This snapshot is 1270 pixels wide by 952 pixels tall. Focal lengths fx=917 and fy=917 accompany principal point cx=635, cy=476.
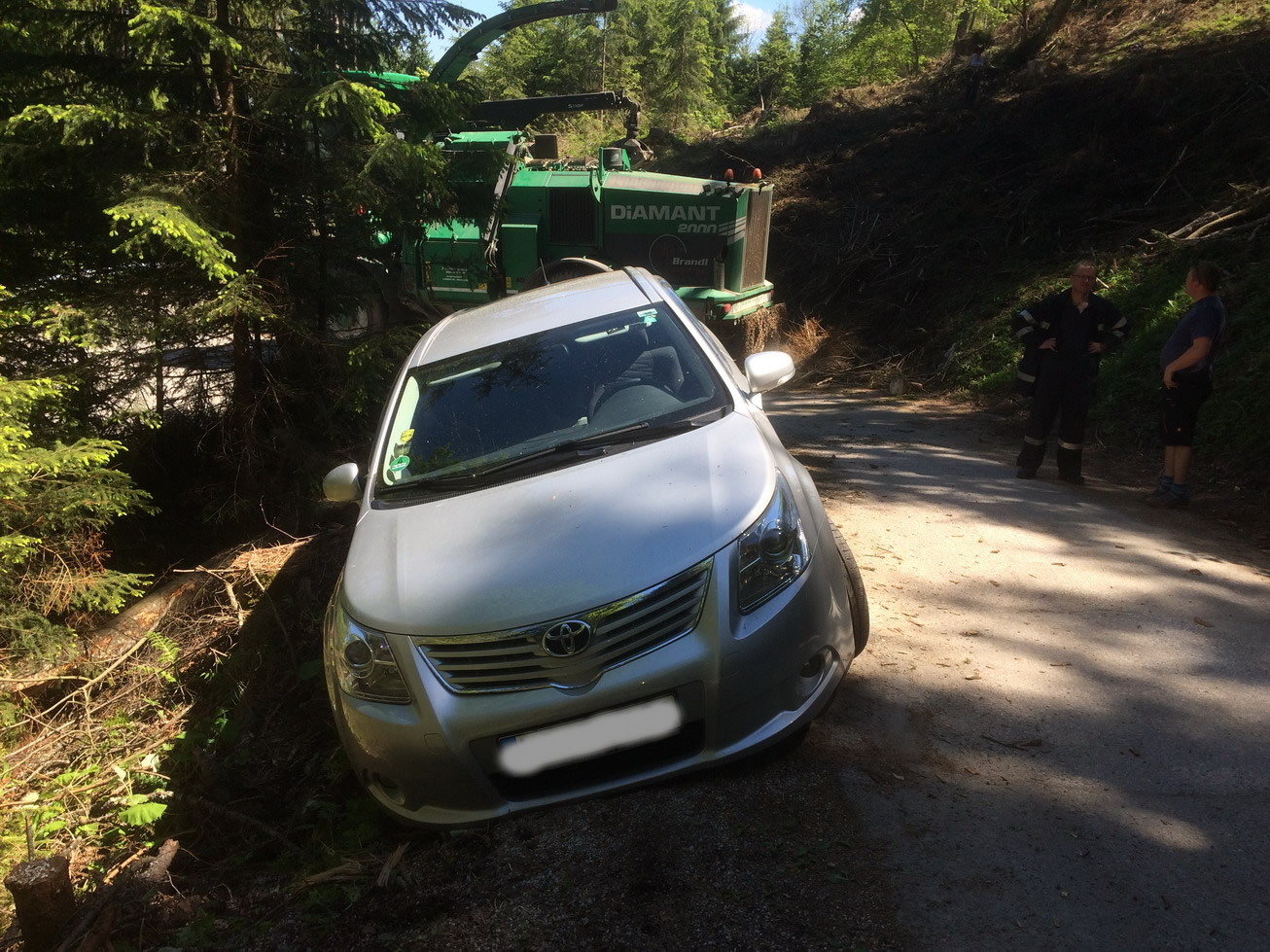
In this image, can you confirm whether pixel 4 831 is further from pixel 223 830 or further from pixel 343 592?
pixel 343 592

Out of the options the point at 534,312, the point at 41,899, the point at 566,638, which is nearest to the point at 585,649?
the point at 566,638

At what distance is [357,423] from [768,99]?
44335mm

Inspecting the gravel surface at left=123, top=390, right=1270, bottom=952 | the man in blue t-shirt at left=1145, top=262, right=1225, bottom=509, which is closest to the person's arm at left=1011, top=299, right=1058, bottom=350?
the man in blue t-shirt at left=1145, top=262, right=1225, bottom=509

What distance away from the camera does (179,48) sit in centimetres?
631

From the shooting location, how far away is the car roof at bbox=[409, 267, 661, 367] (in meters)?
4.81

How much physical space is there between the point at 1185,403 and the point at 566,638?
5.70 meters

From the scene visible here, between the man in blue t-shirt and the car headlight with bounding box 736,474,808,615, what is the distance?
Answer: 473 cm

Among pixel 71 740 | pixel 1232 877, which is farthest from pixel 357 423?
pixel 1232 877

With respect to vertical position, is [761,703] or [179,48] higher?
[179,48]

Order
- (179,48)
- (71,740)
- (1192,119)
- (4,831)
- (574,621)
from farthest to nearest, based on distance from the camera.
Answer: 1. (1192,119)
2. (179,48)
3. (71,740)
4. (4,831)
5. (574,621)

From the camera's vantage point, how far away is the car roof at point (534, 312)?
481 cm

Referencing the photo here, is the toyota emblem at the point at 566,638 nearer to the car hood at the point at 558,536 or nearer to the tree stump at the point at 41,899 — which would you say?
the car hood at the point at 558,536

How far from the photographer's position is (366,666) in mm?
3211

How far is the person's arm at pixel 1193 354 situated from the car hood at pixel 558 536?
4358 mm
